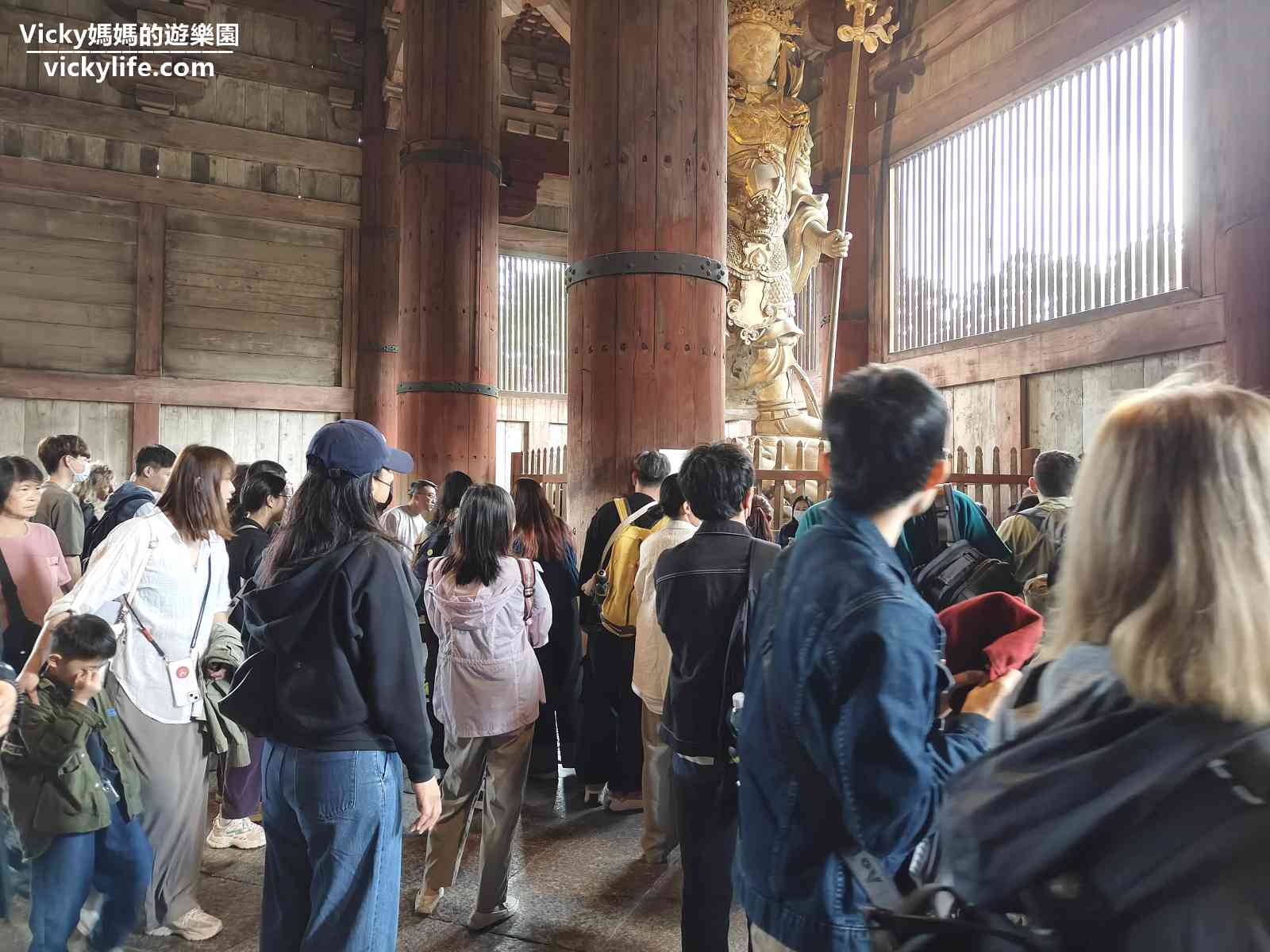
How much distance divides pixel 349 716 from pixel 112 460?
984 centimetres

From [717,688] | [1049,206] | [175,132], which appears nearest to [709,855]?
[717,688]

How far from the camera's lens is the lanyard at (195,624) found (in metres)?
2.71

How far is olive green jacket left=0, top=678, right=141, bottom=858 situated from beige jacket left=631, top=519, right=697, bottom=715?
1.71m

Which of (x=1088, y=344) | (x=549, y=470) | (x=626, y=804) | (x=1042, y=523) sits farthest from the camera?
(x=549, y=470)

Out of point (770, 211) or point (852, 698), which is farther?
point (770, 211)

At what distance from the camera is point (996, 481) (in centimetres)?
648

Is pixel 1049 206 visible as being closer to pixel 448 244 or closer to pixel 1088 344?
pixel 1088 344

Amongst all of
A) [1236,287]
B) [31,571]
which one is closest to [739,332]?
[1236,287]

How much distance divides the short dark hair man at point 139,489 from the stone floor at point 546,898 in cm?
147

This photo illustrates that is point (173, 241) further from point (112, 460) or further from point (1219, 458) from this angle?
point (1219, 458)

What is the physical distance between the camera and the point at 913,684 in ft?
3.97

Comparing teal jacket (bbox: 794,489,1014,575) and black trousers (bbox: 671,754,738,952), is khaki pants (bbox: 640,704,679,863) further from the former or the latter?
teal jacket (bbox: 794,489,1014,575)

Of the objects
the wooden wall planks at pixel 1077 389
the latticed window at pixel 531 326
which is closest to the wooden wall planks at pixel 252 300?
the latticed window at pixel 531 326

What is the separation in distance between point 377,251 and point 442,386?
583 centimetres
